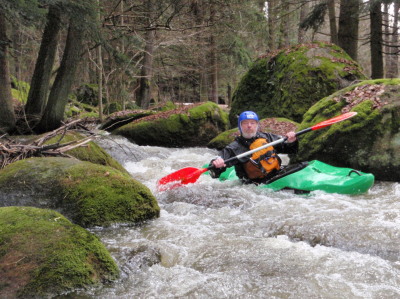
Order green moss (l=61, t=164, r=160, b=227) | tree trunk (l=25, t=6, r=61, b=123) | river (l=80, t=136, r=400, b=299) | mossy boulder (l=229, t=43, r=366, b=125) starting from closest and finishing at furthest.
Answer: river (l=80, t=136, r=400, b=299) < green moss (l=61, t=164, r=160, b=227) < tree trunk (l=25, t=6, r=61, b=123) < mossy boulder (l=229, t=43, r=366, b=125)

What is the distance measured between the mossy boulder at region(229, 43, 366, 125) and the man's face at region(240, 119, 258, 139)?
15.5ft

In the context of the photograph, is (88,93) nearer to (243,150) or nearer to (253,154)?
(243,150)

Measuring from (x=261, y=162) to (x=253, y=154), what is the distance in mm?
159

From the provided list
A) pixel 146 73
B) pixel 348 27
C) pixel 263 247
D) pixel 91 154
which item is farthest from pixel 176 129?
pixel 263 247

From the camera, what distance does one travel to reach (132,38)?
26.3 feet

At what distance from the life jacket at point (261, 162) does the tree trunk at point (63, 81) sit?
4389 mm

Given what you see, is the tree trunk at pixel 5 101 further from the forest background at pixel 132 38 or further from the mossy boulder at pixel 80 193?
the mossy boulder at pixel 80 193

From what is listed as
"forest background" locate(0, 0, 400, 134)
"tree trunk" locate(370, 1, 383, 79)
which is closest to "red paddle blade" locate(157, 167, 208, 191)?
"forest background" locate(0, 0, 400, 134)

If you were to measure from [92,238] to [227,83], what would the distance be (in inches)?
864

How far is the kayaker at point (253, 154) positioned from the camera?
212 inches

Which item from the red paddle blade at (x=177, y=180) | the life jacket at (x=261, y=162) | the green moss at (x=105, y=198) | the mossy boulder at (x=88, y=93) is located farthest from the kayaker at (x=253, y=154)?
the mossy boulder at (x=88, y=93)

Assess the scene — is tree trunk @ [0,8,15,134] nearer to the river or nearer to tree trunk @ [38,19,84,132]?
tree trunk @ [38,19,84,132]

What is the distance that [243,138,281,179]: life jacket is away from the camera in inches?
213

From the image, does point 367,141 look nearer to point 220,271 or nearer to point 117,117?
point 220,271
